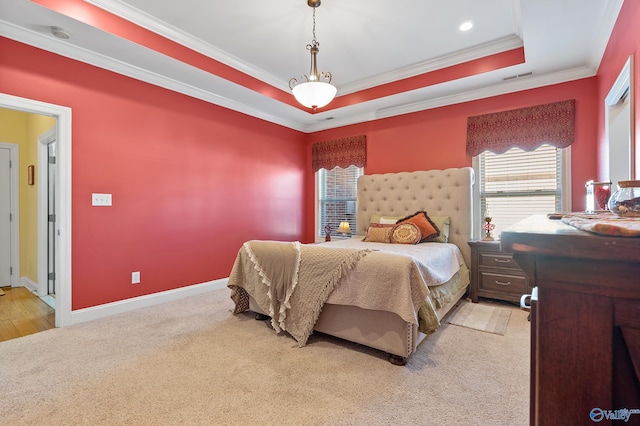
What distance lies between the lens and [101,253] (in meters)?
3.00

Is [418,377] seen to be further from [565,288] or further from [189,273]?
[189,273]

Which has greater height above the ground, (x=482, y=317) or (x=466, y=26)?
(x=466, y=26)

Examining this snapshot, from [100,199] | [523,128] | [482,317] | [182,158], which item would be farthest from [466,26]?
[100,199]

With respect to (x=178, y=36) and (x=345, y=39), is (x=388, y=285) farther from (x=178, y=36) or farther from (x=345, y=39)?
(x=178, y=36)

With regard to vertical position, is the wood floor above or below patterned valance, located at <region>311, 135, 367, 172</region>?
below

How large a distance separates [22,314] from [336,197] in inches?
168

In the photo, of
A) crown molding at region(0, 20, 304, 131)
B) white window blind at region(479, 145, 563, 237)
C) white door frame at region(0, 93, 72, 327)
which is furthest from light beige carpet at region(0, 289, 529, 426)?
crown molding at region(0, 20, 304, 131)

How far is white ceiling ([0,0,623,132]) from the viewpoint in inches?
96.6

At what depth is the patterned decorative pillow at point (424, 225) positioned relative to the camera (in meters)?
3.54

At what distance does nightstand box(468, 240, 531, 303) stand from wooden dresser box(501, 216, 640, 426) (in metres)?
3.05

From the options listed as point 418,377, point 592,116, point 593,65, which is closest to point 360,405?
point 418,377

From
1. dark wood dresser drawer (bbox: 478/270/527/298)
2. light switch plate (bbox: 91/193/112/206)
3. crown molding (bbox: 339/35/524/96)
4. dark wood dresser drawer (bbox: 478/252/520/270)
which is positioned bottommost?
dark wood dresser drawer (bbox: 478/270/527/298)

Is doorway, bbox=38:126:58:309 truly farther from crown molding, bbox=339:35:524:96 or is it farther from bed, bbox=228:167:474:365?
crown molding, bbox=339:35:524:96

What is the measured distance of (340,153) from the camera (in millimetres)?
5059
